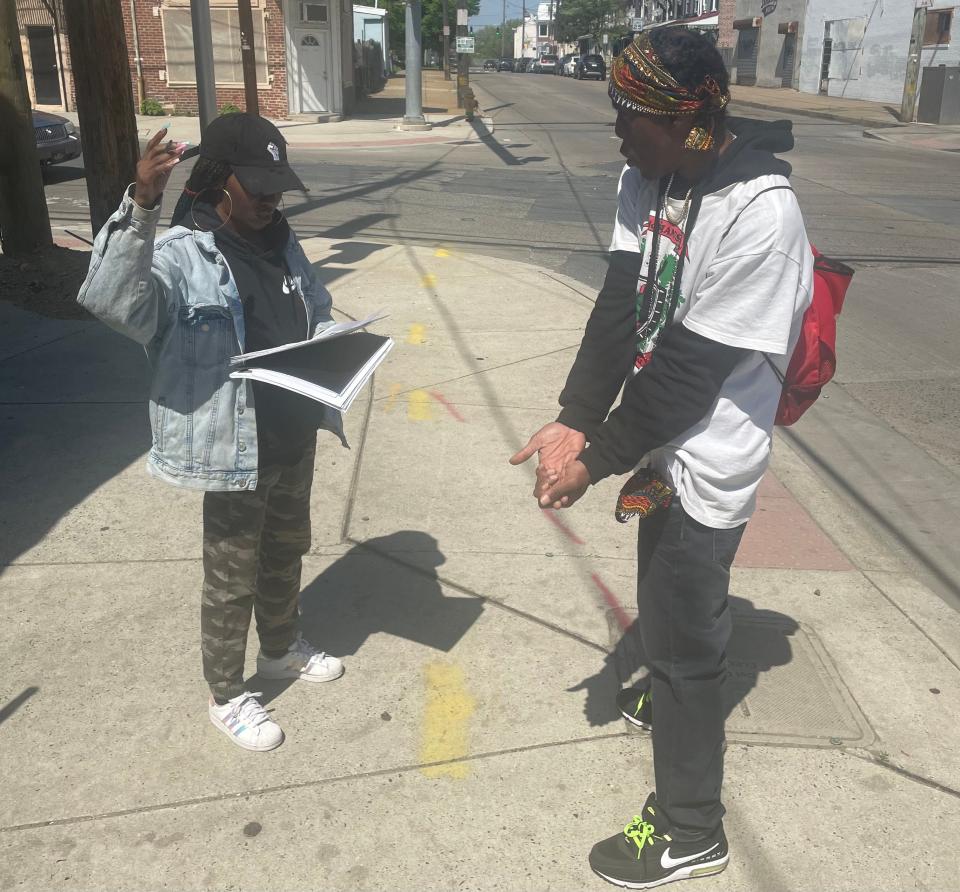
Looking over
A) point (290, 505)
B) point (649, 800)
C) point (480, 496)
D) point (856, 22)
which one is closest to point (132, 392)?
point (480, 496)

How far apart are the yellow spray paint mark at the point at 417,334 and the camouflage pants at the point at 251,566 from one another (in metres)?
3.96

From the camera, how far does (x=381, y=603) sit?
11.9 feet

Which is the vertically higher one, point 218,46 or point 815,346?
point 218,46

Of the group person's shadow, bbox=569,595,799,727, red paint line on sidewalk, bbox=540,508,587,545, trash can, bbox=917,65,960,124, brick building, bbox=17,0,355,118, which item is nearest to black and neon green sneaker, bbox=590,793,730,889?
person's shadow, bbox=569,595,799,727

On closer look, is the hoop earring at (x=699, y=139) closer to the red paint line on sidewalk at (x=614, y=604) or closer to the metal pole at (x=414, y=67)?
the red paint line on sidewalk at (x=614, y=604)

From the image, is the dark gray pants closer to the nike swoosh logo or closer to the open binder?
the nike swoosh logo

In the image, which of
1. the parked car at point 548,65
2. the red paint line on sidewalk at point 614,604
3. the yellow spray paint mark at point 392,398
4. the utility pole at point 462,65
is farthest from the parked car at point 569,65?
the red paint line on sidewalk at point 614,604

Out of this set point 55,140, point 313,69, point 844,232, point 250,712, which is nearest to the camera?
point 250,712

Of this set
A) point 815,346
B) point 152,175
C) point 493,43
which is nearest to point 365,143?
point 152,175

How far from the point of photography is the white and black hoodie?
1979mm

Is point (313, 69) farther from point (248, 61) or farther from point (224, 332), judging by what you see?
point (224, 332)

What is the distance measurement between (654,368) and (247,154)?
1186 millimetres

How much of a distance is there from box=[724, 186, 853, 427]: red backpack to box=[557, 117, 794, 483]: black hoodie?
197 mm

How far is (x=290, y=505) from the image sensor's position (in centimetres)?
292
